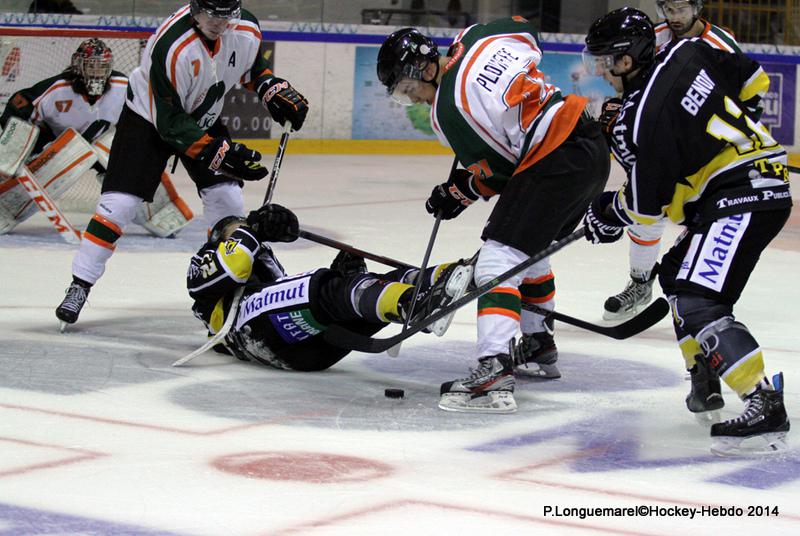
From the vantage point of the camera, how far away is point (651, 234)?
502 centimetres

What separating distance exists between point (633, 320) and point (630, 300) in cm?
124

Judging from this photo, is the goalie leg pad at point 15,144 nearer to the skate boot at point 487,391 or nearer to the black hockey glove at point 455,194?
the black hockey glove at point 455,194

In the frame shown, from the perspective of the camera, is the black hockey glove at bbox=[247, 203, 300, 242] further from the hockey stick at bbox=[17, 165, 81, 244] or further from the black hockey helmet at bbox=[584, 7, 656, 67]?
the hockey stick at bbox=[17, 165, 81, 244]

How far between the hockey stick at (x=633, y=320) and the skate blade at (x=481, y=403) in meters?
0.50

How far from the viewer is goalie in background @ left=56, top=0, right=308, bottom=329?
4.39m

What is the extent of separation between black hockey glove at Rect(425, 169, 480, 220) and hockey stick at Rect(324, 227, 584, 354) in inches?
14.3

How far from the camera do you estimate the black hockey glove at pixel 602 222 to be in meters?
3.31

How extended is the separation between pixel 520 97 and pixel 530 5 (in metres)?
9.62

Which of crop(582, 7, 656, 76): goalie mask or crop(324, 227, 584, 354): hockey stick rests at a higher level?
crop(582, 7, 656, 76): goalie mask

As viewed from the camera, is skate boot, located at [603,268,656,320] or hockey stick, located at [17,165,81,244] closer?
skate boot, located at [603,268,656,320]

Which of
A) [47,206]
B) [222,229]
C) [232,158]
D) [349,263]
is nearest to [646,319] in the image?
[349,263]

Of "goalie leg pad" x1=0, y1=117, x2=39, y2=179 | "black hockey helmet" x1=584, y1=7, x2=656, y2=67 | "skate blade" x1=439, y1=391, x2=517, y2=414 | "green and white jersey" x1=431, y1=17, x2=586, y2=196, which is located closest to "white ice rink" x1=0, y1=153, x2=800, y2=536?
"skate blade" x1=439, y1=391, x2=517, y2=414

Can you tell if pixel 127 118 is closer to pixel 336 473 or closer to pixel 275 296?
pixel 275 296

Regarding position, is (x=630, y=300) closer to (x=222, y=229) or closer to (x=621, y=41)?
(x=222, y=229)
